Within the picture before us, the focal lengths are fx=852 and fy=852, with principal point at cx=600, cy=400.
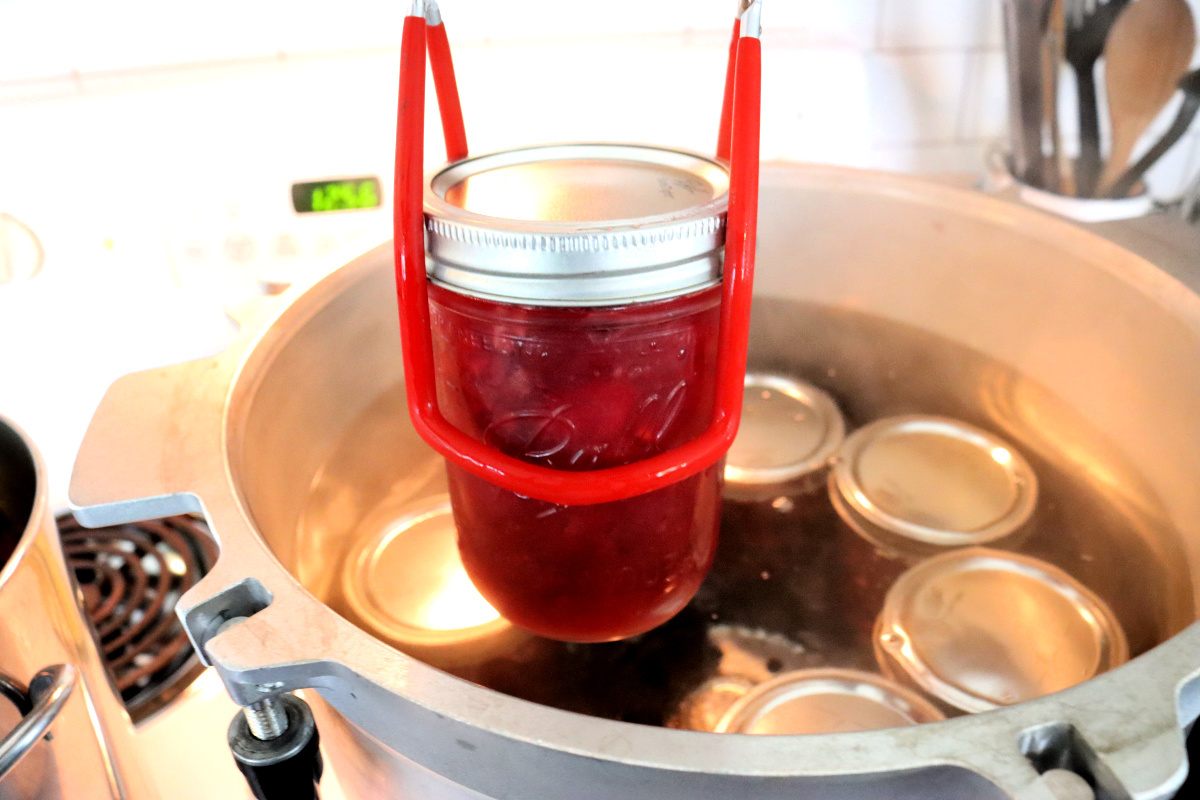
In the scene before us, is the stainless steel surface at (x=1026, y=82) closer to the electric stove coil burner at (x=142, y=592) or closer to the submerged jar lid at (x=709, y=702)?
the submerged jar lid at (x=709, y=702)

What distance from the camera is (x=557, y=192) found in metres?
0.37

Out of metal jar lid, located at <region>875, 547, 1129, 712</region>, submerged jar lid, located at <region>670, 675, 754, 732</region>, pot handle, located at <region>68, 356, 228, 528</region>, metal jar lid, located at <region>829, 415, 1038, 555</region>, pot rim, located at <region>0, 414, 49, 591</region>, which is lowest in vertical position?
submerged jar lid, located at <region>670, 675, 754, 732</region>

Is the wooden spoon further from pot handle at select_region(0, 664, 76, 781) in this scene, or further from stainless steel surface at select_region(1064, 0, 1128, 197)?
pot handle at select_region(0, 664, 76, 781)

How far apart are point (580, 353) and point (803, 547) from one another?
263 mm

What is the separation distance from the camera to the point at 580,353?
345 mm

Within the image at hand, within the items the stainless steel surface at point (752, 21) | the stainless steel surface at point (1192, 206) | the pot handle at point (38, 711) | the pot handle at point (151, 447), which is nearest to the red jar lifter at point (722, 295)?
the stainless steel surface at point (752, 21)

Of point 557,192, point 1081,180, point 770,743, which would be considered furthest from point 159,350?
point 1081,180

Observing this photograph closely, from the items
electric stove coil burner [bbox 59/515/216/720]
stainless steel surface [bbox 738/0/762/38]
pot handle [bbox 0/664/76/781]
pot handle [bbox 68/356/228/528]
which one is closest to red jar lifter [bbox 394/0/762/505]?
stainless steel surface [bbox 738/0/762/38]

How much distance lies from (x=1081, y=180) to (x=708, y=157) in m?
0.41

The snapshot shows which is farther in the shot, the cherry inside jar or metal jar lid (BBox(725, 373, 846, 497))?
metal jar lid (BBox(725, 373, 846, 497))

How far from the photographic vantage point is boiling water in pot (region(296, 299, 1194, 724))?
47 cm

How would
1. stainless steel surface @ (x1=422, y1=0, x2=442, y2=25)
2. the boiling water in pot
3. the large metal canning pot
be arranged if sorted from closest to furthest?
the large metal canning pot, stainless steel surface @ (x1=422, y1=0, x2=442, y2=25), the boiling water in pot

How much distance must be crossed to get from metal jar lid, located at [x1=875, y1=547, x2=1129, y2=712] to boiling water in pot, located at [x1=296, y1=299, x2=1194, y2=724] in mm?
14

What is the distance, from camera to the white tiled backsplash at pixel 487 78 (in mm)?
589
